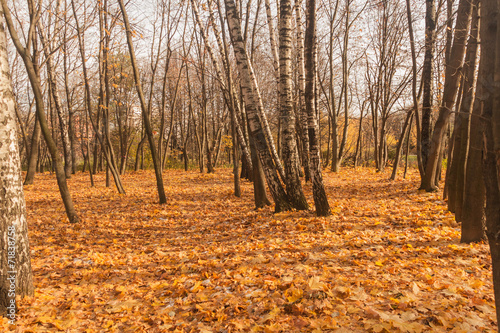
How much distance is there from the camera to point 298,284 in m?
3.23

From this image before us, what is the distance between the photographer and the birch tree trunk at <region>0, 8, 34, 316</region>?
2.84 meters

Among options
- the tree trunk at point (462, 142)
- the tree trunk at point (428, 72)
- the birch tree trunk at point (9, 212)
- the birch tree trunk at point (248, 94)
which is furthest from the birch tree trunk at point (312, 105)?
the birch tree trunk at point (9, 212)

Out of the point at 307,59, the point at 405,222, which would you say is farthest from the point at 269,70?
the point at 405,222

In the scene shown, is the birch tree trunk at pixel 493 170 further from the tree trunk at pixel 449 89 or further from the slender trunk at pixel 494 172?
the tree trunk at pixel 449 89

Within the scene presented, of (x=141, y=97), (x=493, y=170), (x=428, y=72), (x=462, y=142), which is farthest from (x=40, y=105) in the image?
(x=428, y=72)

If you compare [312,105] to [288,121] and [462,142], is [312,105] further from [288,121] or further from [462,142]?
[462,142]

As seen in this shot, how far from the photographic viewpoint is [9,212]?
287 centimetres

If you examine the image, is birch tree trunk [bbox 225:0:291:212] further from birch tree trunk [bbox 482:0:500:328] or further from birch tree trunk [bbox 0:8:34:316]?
birch tree trunk [bbox 482:0:500:328]

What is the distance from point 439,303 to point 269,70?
63.6 feet

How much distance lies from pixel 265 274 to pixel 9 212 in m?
2.82

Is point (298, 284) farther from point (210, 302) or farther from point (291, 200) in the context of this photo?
point (291, 200)

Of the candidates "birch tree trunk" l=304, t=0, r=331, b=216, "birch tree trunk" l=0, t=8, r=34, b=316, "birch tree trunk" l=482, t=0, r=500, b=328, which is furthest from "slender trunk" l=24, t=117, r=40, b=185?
"birch tree trunk" l=482, t=0, r=500, b=328

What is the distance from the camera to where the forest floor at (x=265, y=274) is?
270cm

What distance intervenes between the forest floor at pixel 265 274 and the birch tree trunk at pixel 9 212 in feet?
0.66
